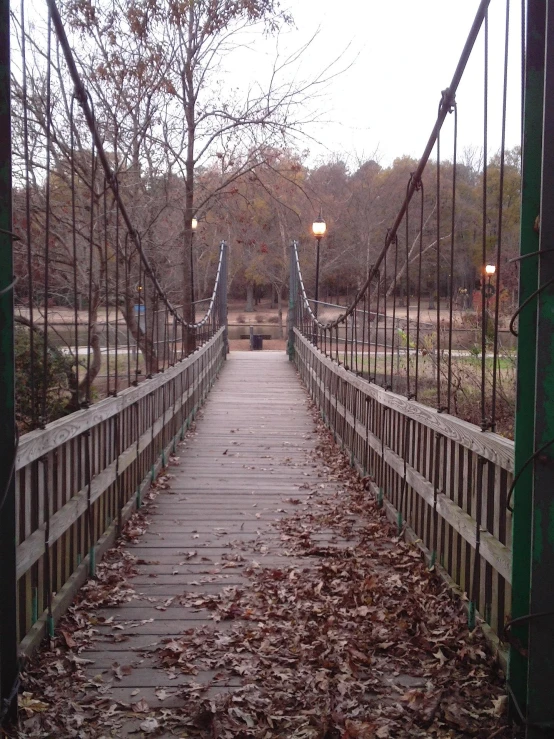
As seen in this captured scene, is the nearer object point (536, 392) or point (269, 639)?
point (536, 392)

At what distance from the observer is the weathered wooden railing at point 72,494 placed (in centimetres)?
318

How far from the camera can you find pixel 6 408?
255 cm

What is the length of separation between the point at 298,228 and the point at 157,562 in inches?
1230

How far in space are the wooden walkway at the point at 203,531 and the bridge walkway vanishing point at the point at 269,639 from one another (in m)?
0.02

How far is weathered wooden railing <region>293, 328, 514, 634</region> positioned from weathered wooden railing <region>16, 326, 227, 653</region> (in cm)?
184

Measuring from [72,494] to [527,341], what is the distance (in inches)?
98.8

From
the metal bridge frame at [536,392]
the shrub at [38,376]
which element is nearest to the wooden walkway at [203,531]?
the metal bridge frame at [536,392]

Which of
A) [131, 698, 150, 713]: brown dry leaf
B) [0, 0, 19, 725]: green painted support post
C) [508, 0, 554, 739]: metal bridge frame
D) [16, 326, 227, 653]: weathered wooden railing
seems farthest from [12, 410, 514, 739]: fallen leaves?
[508, 0, 554, 739]: metal bridge frame

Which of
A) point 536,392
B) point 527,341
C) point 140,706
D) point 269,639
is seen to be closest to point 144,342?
point 269,639

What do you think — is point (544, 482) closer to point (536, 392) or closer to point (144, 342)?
point (536, 392)

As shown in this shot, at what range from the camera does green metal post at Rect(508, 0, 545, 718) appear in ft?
7.93

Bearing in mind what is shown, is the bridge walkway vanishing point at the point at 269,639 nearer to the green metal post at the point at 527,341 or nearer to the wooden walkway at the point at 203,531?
the wooden walkway at the point at 203,531

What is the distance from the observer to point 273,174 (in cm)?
1578

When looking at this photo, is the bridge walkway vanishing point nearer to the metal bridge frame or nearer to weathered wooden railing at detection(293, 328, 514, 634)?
weathered wooden railing at detection(293, 328, 514, 634)
